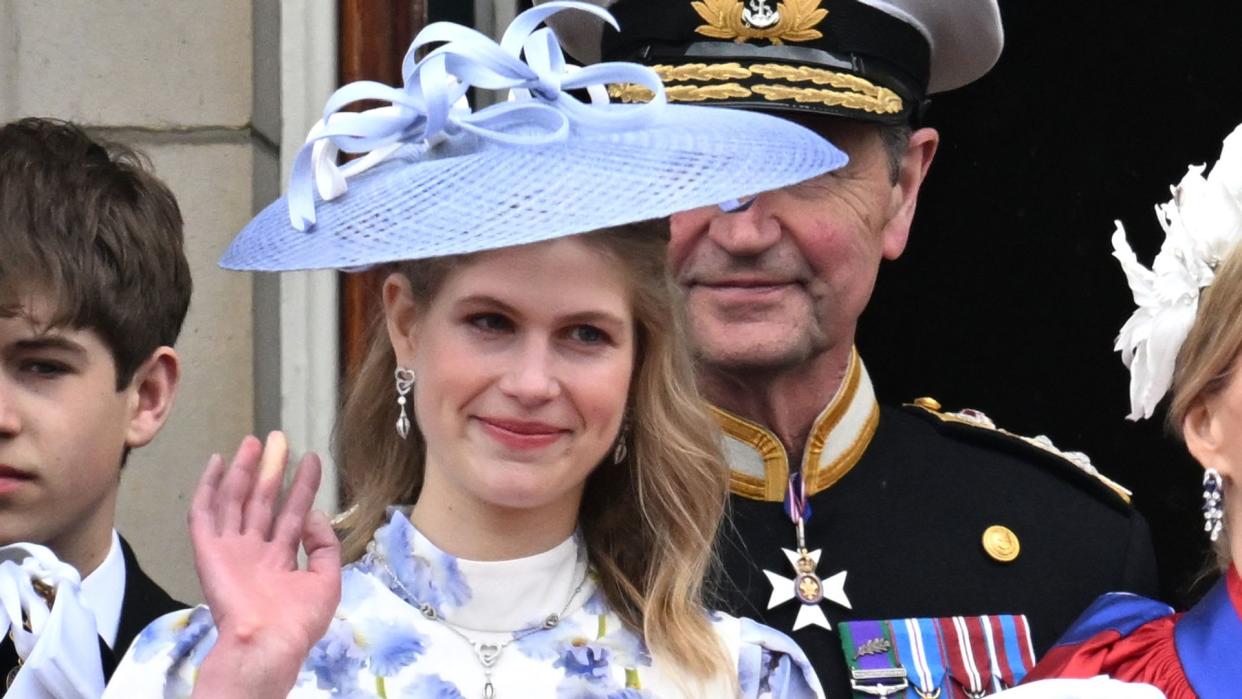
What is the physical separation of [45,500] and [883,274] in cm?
267

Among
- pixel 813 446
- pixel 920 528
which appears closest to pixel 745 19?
pixel 813 446

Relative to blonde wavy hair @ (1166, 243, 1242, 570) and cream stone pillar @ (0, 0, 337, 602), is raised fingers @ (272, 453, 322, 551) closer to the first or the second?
blonde wavy hair @ (1166, 243, 1242, 570)

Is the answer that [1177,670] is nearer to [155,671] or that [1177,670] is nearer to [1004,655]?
[1004,655]

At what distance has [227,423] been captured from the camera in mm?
3918

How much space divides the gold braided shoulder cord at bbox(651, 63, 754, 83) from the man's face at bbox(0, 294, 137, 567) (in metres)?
0.85

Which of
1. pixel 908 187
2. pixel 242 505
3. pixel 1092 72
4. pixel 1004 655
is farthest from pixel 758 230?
pixel 1092 72

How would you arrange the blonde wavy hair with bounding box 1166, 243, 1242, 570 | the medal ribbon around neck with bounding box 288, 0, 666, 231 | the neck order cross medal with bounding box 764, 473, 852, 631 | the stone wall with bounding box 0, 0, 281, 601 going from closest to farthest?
the medal ribbon around neck with bounding box 288, 0, 666, 231 → the blonde wavy hair with bounding box 1166, 243, 1242, 570 → the neck order cross medal with bounding box 764, 473, 852, 631 → the stone wall with bounding box 0, 0, 281, 601

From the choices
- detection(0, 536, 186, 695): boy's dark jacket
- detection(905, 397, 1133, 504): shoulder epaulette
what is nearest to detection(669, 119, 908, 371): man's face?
detection(905, 397, 1133, 504): shoulder epaulette

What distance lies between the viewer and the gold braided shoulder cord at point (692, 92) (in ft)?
10.2

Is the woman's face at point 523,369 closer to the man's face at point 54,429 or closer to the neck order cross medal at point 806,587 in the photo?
the man's face at point 54,429

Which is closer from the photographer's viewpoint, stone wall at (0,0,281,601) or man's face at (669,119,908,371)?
man's face at (669,119,908,371)

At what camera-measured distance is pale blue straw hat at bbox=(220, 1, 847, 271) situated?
2324 mm

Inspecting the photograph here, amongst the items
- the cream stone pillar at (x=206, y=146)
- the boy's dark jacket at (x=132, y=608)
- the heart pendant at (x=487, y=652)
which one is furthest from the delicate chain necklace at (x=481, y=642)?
the cream stone pillar at (x=206, y=146)

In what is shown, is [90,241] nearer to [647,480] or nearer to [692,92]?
[647,480]
